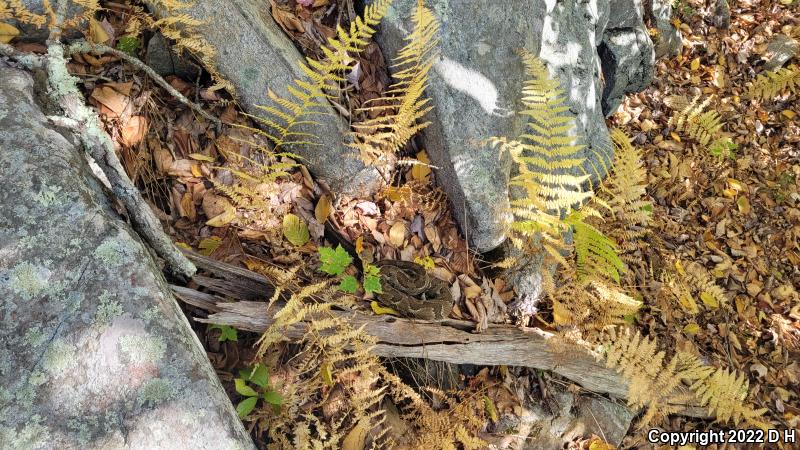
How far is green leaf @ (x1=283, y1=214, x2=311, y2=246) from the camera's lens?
301 cm

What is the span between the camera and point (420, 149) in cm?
371

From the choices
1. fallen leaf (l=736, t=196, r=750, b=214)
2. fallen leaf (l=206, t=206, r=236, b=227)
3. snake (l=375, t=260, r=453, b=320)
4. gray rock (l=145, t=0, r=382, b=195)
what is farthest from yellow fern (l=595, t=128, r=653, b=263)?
fallen leaf (l=206, t=206, r=236, b=227)

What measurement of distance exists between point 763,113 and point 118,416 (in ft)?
23.7

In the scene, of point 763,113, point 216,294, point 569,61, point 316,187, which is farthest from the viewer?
point 763,113

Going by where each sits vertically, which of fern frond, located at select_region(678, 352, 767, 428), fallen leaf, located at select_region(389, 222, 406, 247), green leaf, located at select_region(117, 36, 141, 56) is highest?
green leaf, located at select_region(117, 36, 141, 56)

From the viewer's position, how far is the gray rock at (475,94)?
3582 mm

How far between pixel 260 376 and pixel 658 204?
4400mm

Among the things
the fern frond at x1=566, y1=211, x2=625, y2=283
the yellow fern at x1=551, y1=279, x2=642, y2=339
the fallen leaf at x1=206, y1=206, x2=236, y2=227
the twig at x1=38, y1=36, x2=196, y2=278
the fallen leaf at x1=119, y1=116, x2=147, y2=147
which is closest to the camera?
the twig at x1=38, y1=36, x2=196, y2=278

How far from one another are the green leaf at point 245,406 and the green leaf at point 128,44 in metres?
2.03

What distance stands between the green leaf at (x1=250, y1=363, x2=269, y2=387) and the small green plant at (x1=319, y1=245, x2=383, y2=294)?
0.61 meters

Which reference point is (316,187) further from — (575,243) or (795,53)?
(795,53)

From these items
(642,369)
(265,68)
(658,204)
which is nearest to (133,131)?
(265,68)

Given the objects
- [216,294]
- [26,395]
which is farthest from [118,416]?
[216,294]

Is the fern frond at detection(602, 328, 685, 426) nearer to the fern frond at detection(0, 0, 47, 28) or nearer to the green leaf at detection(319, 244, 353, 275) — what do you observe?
the green leaf at detection(319, 244, 353, 275)
